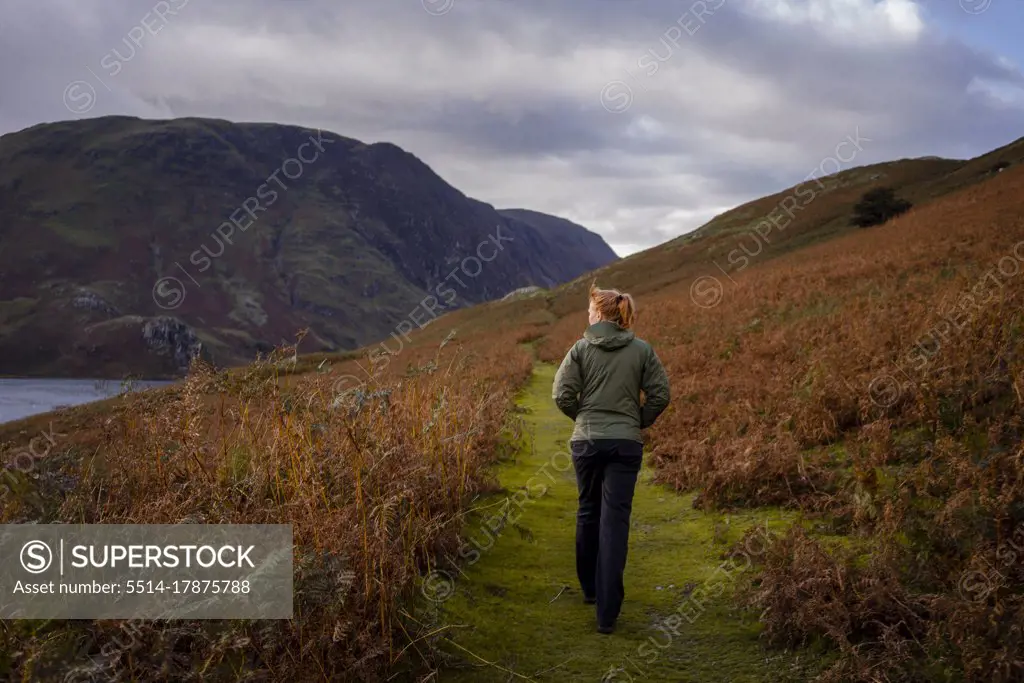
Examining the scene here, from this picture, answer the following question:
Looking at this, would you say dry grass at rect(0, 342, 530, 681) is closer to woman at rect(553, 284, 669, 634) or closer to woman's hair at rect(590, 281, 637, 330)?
woman at rect(553, 284, 669, 634)

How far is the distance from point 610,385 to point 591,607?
2037 mm

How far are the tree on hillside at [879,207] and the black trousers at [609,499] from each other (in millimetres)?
37145

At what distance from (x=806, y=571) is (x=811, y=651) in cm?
63

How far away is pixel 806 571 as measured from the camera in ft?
18.0

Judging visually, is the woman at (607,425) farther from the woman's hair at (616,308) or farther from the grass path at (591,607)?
the grass path at (591,607)

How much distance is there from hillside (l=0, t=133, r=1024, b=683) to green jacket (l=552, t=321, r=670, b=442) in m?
1.29

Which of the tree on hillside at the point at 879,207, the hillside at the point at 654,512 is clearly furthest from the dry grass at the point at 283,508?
the tree on hillside at the point at 879,207

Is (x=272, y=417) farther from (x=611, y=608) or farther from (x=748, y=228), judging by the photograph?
(x=748, y=228)

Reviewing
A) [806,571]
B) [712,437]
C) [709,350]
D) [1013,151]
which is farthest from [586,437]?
[1013,151]

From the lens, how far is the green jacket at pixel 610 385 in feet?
19.9

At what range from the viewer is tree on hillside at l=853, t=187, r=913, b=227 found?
3769 centimetres

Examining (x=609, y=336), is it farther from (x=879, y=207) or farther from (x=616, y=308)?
(x=879, y=207)

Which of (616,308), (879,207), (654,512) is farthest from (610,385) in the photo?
(879,207)

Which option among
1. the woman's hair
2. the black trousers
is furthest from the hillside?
the woman's hair
